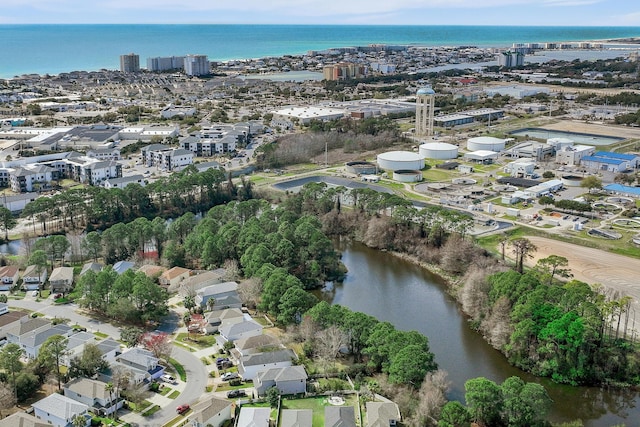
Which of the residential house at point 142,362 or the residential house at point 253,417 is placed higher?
the residential house at point 142,362

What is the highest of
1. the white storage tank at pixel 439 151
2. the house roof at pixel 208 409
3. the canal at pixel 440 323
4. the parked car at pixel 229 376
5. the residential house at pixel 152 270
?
the white storage tank at pixel 439 151

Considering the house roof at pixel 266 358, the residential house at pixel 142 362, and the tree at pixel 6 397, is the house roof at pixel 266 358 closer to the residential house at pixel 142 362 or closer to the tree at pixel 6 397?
the residential house at pixel 142 362

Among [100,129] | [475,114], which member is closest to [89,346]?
[100,129]

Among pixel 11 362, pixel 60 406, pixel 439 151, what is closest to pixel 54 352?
pixel 11 362

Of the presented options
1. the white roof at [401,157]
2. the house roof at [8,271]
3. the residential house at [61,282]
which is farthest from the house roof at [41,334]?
the white roof at [401,157]

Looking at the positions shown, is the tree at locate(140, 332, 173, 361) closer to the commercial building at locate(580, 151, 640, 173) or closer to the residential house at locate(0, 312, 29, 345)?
the residential house at locate(0, 312, 29, 345)

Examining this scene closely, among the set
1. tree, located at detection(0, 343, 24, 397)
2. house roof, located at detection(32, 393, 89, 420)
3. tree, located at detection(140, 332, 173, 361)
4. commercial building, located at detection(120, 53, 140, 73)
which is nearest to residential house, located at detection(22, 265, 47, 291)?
tree, located at detection(0, 343, 24, 397)

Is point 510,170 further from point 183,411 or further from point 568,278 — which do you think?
point 183,411
